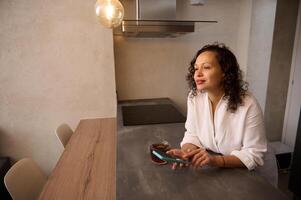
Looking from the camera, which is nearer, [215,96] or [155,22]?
[215,96]

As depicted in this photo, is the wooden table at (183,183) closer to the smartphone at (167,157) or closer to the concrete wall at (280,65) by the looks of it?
the smartphone at (167,157)

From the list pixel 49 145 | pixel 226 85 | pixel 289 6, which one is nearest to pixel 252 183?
pixel 226 85

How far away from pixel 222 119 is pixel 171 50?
1633 mm

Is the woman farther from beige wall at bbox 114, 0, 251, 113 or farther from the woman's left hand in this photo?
beige wall at bbox 114, 0, 251, 113

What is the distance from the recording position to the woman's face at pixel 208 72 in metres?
1.05

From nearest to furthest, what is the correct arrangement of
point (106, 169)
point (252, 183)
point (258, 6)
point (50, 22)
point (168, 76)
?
1. point (252, 183)
2. point (106, 169)
3. point (50, 22)
4. point (258, 6)
5. point (168, 76)

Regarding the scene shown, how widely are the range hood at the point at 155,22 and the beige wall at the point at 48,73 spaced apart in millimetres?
375

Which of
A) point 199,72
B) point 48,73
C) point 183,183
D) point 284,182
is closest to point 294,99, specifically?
point 284,182

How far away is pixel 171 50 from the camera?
8.25 ft

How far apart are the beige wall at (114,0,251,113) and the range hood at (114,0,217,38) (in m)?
0.32

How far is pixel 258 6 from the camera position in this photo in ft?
7.81

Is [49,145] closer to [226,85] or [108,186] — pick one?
[108,186]

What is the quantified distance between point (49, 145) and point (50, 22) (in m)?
1.23

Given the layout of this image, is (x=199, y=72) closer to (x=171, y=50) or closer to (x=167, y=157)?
(x=167, y=157)
